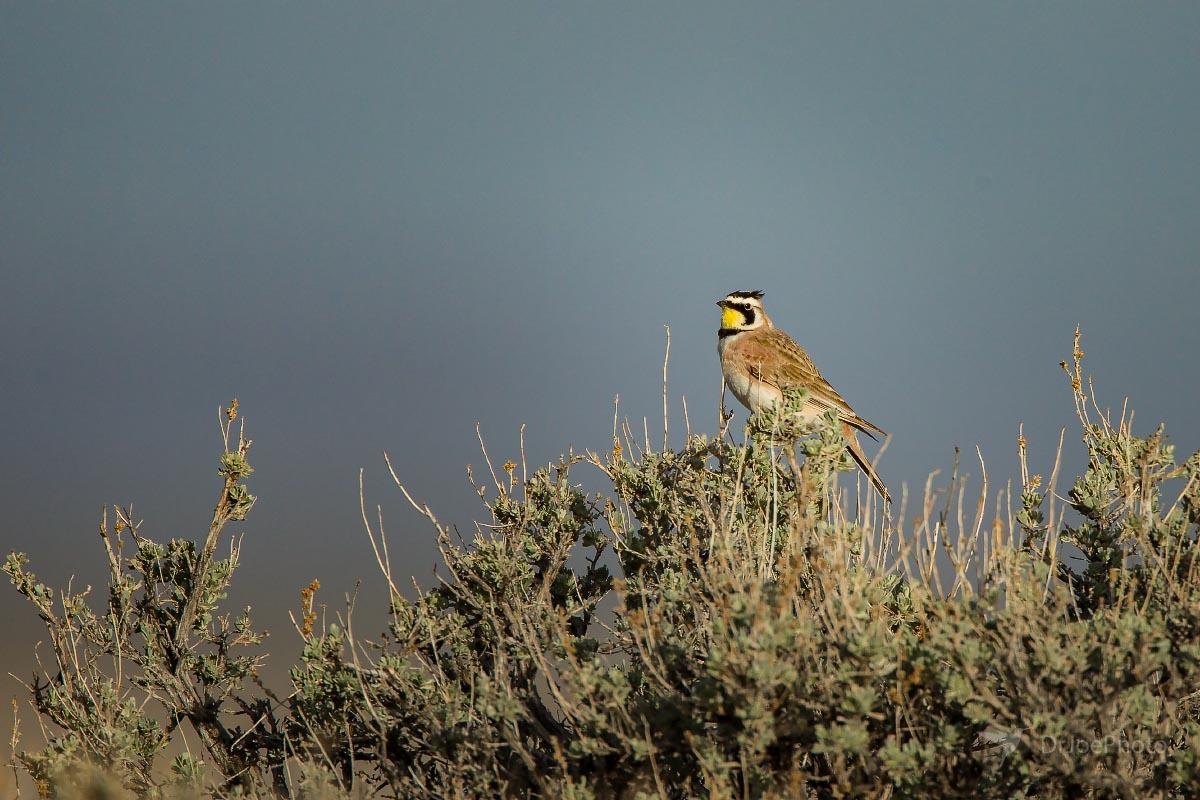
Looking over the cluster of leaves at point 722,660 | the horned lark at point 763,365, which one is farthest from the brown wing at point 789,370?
the cluster of leaves at point 722,660

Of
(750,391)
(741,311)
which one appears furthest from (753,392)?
(741,311)

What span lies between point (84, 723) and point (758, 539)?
411cm

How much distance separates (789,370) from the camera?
949cm

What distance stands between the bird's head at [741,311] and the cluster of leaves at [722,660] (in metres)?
3.70

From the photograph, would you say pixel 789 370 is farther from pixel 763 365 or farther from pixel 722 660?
pixel 722 660

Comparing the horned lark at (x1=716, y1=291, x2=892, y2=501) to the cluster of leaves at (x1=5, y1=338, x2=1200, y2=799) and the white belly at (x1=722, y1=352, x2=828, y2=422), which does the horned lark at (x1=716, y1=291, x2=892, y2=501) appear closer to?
the white belly at (x1=722, y1=352, x2=828, y2=422)

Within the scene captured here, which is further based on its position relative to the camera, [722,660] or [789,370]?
[789,370]

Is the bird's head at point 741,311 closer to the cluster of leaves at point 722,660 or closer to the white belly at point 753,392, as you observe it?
the white belly at point 753,392

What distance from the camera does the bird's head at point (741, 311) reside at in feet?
33.8

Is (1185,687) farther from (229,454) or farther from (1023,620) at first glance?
(229,454)

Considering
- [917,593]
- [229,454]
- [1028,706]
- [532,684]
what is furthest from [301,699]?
[1028,706]

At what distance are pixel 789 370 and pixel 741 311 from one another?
1.09m

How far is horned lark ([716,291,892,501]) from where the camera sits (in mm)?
9078

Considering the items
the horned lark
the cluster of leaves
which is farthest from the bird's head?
the cluster of leaves
